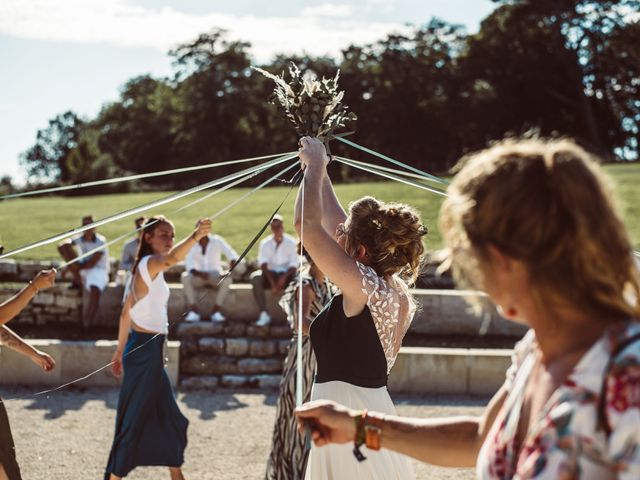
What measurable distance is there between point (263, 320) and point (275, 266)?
35.9 inches

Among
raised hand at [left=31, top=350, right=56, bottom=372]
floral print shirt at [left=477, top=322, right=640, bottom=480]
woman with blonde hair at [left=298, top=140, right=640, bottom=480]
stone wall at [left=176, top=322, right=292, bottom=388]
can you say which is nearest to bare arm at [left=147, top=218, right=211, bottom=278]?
raised hand at [left=31, top=350, right=56, bottom=372]

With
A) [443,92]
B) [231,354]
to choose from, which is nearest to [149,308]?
[231,354]

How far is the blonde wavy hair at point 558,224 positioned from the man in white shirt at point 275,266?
9504 millimetres

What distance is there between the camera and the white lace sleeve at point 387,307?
11.6ft

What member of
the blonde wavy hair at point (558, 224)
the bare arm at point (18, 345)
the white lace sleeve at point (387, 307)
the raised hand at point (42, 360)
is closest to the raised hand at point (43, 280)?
the bare arm at point (18, 345)

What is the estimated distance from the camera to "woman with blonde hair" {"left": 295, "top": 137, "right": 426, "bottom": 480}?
3.57 m

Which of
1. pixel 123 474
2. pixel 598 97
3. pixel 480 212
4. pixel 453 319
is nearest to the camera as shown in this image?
pixel 480 212

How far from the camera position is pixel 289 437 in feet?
17.6

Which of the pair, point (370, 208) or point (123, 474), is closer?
point (370, 208)

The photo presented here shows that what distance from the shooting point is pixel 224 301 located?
37.8 feet

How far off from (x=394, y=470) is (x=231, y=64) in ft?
179

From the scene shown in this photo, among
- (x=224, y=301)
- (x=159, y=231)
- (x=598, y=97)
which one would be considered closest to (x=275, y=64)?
(x=598, y=97)

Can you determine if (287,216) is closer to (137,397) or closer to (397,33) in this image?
(137,397)

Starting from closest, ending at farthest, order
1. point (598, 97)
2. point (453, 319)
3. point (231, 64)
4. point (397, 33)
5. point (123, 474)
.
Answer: point (123, 474) < point (453, 319) < point (598, 97) < point (397, 33) < point (231, 64)
